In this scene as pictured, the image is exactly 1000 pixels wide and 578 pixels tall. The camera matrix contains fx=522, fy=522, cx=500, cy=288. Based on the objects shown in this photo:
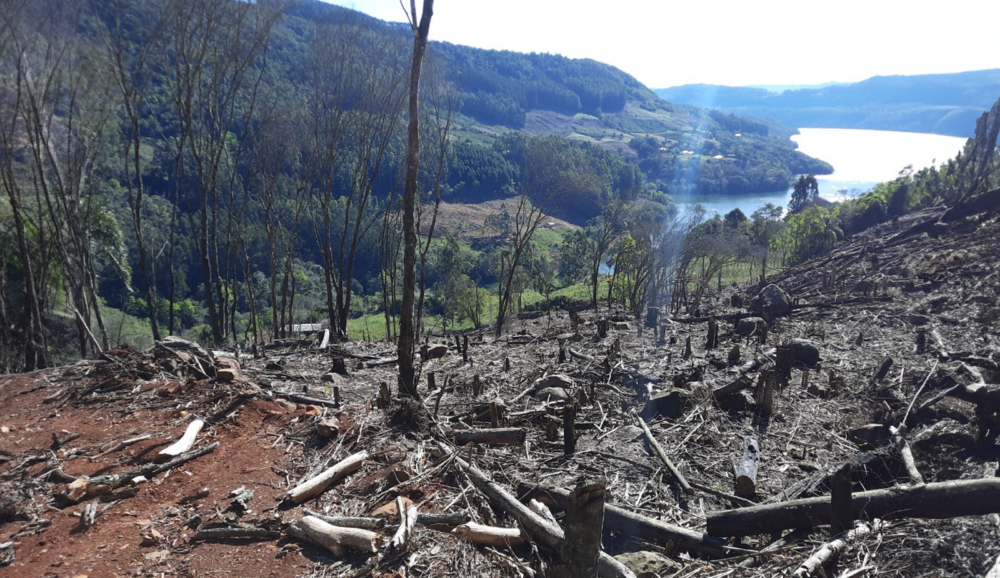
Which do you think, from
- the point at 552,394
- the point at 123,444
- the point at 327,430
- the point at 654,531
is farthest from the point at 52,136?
the point at 654,531

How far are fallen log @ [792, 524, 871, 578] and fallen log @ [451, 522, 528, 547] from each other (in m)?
1.99

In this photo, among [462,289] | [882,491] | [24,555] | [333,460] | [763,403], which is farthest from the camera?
[462,289]

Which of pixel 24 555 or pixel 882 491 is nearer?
pixel 24 555

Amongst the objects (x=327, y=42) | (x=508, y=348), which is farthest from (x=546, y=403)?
(x=327, y=42)

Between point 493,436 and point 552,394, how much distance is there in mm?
2386

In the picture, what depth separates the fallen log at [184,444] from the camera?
5652 mm

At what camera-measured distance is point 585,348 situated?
1291 centimetres

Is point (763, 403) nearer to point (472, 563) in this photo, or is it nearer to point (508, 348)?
point (472, 563)

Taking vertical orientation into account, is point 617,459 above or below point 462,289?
above

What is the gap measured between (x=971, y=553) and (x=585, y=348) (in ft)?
30.0

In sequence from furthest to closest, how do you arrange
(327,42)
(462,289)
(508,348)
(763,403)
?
(462,289), (327,42), (508,348), (763,403)

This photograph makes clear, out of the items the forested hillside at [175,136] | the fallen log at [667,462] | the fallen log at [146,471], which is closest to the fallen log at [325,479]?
the fallen log at [146,471]

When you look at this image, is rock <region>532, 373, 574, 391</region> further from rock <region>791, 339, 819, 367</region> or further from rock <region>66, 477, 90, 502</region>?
rock <region>66, 477, 90, 502</region>

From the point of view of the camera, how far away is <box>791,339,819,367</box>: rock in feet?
34.6
